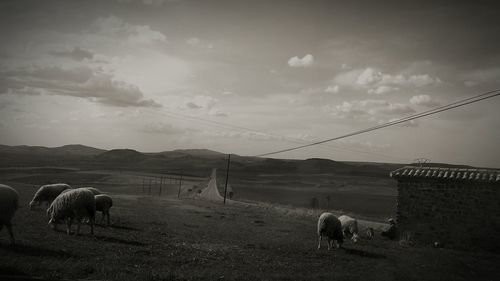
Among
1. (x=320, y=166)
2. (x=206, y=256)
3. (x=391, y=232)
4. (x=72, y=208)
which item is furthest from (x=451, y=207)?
(x=320, y=166)

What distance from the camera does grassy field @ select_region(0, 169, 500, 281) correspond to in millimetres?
10086

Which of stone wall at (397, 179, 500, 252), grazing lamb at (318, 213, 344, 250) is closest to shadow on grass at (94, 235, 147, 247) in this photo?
grazing lamb at (318, 213, 344, 250)

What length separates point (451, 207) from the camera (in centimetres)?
2272

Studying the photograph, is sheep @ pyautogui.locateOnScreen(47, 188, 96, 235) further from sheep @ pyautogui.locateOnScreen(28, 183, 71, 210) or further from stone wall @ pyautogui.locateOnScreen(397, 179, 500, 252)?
stone wall @ pyautogui.locateOnScreen(397, 179, 500, 252)

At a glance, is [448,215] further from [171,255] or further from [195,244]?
[171,255]

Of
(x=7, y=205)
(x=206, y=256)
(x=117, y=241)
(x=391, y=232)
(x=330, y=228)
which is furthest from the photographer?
(x=391, y=232)

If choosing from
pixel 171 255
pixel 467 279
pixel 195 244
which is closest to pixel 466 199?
pixel 467 279

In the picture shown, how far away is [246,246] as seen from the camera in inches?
663

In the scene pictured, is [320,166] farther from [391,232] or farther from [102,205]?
[102,205]

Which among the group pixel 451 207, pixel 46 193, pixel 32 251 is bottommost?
pixel 32 251

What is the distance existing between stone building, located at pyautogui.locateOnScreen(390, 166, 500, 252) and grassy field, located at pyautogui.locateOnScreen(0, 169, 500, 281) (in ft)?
4.62

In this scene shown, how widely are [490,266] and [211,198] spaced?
39.4 m

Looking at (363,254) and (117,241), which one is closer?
(117,241)

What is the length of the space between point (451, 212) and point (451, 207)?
33 cm
